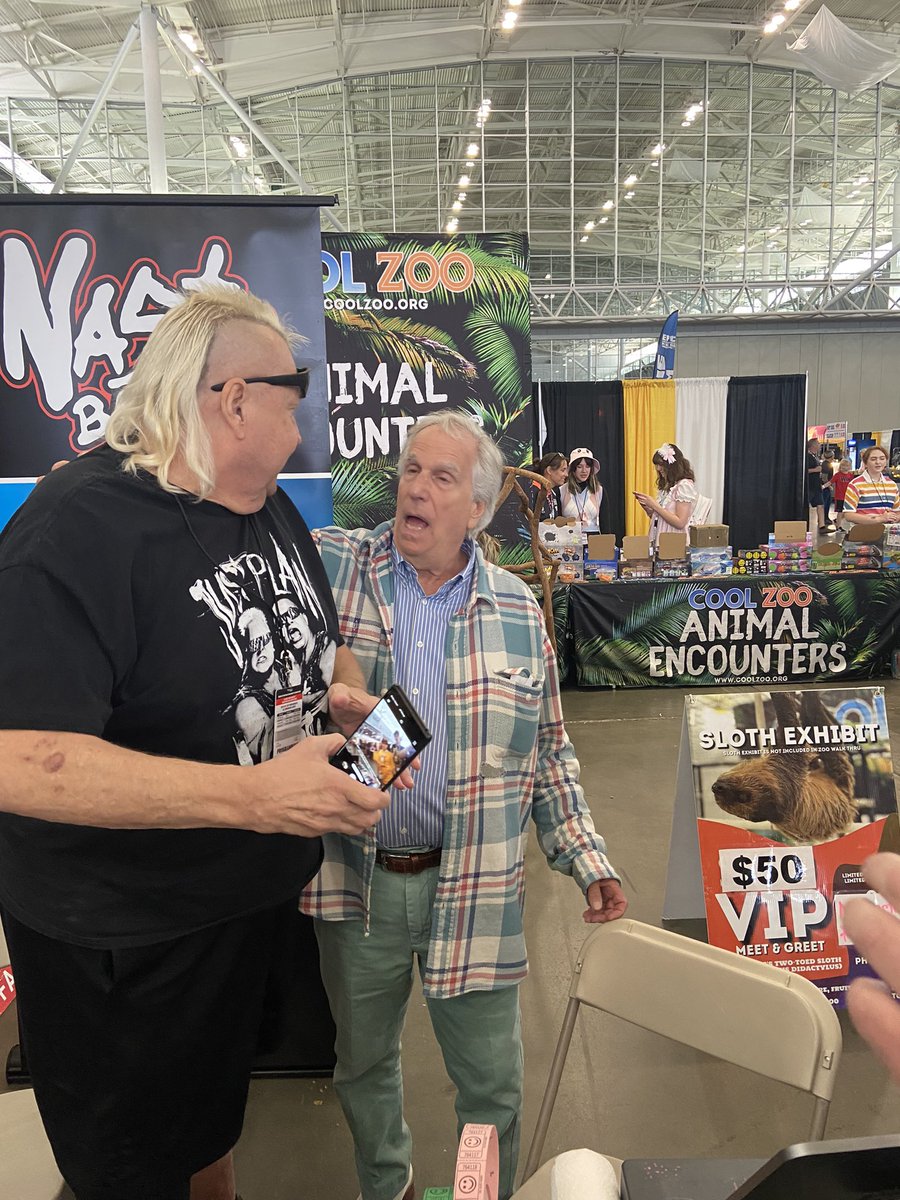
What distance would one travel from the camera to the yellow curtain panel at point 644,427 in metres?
11.4

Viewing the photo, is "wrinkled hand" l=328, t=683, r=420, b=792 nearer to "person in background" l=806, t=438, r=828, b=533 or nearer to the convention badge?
the convention badge

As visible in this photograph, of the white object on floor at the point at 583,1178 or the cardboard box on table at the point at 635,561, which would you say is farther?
the cardboard box on table at the point at 635,561

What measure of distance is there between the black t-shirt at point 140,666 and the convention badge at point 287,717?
13 millimetres

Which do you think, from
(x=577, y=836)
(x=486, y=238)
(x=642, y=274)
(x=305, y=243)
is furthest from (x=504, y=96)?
(x=577, y=836)

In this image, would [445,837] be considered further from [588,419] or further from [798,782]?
[588,419]

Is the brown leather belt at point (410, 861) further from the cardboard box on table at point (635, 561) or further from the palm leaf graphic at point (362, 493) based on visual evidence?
the cardboard box on table at point (635, 561)

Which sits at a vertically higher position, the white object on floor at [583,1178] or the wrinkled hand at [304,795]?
the wrinkled hand at [304,795]

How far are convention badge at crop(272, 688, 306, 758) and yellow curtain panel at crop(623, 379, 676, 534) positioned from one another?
10.5 meters

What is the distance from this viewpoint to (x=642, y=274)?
16.6m

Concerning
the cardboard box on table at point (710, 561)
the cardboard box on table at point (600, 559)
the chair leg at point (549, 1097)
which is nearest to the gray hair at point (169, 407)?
the chair leg at point (549, 1097)

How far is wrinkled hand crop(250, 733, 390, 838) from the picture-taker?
96 centimetres

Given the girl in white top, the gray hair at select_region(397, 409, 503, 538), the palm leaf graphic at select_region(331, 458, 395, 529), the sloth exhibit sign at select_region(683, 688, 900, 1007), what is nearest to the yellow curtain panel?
the girl in white top

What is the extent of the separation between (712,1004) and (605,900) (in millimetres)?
263

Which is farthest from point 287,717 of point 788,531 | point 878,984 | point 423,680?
point 788,531
